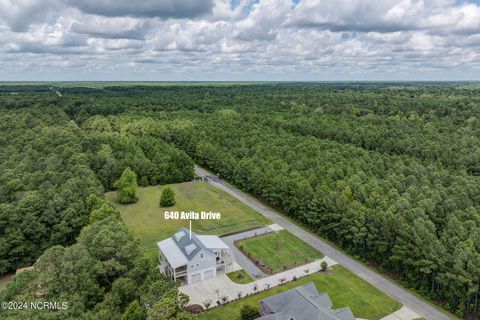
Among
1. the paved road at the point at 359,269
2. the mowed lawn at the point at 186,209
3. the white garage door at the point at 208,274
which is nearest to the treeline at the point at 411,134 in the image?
the paved road at the point at 359,269

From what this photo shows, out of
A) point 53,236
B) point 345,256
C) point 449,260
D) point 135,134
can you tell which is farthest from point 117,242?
point 135,134

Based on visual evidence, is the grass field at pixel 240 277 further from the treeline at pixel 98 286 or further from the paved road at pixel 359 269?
the paved road at pixel 359 269

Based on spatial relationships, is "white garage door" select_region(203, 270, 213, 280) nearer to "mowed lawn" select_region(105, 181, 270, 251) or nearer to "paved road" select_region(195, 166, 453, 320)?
"mowed lawn" select_region(105, 181, 270, 251)

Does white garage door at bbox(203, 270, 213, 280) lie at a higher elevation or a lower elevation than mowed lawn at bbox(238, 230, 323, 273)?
higher

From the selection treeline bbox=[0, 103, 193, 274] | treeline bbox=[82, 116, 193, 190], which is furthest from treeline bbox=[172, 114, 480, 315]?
treeline bbox=[0, 103, 193, 274]

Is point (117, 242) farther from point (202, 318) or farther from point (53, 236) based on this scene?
point (53, 236)
